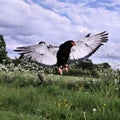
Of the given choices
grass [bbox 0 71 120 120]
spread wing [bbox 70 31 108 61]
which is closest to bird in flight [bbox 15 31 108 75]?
spread wing [bbox 70 31 108 61]

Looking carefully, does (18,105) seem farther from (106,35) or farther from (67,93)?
(106,35)

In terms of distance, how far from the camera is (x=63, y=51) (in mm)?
10164

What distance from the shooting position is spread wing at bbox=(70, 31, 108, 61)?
10.4 m

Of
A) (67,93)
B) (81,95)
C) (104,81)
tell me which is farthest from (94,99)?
(104,81)

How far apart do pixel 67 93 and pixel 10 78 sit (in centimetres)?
355

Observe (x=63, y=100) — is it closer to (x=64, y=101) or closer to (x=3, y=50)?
(x=64, y=101)

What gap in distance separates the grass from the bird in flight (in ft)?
2.43

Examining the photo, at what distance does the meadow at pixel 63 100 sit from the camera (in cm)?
852

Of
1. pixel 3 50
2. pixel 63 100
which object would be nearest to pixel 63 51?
pixel 63 100

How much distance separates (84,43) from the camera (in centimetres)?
1050

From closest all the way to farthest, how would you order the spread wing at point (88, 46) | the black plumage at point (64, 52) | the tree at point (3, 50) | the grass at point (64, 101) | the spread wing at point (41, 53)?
1. the grass at point (64, 101)
2. the spread wing at point (41, 53)
3. the black plumage at point (64, 52)
4. the spread wing at point (88, 46)
5. the tree at point (3, 50)

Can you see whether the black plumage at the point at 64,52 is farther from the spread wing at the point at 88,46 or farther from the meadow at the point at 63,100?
the meadow at the point at 63,100

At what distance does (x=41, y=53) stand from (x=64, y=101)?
1.14m

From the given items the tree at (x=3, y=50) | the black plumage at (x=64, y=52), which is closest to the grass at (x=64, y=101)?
the black plumage at (x=64, y=52)
